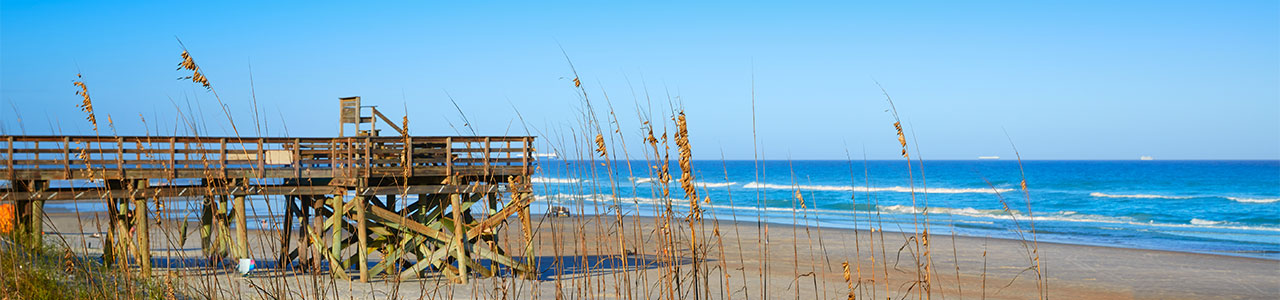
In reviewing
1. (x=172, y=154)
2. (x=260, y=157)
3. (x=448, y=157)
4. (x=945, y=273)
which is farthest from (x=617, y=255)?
(x=945, y=273)

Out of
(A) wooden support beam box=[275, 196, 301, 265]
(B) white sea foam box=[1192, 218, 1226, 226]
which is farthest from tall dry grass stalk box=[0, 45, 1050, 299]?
(B) white sea foam box=[1192, 218, 1226, 226]

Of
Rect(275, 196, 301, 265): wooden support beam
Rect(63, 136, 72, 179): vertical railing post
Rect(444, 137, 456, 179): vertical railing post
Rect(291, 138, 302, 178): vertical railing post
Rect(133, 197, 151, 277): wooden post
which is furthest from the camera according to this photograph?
Rect(444, 137, 456, 179): vertical railing post

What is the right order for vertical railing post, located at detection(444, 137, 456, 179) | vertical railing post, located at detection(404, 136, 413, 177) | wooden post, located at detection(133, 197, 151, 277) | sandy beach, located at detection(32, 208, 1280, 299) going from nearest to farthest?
vertical railing post, located at detection(404, 136, 413, 177) < wooden post, located at detection(133, 197, 151, 277) < vertical railing post, located at detection(444, 137, 456, 179) < sandy beach, located at detection(32, 208, 1280, 299)

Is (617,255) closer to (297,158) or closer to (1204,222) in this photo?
(297,158)

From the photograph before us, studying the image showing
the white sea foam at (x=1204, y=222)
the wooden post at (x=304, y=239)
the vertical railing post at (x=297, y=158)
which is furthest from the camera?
the white sea foam at (x=1204, y=222)

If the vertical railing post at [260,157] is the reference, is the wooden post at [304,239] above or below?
below

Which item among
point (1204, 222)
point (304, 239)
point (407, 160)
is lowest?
point (1204, 222)

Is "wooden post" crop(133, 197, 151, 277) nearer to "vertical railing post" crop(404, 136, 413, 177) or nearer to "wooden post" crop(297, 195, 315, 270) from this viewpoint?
"wooden post" crop(297, 195, 315, 270)

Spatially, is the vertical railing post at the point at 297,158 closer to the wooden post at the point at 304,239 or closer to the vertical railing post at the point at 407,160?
the wooden post at the point at 304,239

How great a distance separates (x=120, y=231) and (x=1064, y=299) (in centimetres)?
1406

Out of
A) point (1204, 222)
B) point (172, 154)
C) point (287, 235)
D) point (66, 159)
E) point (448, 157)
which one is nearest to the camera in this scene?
point (172, 154)

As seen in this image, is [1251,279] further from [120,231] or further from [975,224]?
[120,231]

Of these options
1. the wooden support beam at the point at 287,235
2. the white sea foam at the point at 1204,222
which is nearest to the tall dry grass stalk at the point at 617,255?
the wooden support beam at the point at 287,235

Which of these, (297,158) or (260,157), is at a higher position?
(260,157)
